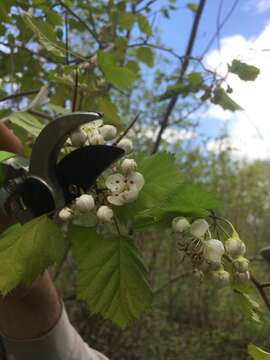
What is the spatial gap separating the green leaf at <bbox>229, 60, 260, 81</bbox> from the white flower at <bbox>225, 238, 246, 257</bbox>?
0.72 meters

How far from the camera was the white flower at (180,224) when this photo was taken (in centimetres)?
46

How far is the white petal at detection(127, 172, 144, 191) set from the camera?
475 mm

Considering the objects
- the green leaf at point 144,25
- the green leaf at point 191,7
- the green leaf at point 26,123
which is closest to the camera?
the green leaf at point 26,123

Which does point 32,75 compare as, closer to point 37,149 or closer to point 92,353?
point 92,353

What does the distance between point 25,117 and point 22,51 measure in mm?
847

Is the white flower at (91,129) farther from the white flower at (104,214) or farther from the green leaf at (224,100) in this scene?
the green leaf at (224,100)

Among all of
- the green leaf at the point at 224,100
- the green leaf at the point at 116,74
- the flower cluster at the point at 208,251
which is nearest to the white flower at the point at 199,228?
the flower cluster at the point at 208,251

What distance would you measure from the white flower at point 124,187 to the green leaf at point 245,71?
739 mm

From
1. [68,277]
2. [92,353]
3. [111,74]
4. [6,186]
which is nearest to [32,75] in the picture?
[111,74]

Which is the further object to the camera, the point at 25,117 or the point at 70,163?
the point at 25,117

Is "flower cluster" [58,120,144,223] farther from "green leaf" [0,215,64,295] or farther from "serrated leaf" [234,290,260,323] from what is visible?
"serrated leaf" [234,290,260,323]

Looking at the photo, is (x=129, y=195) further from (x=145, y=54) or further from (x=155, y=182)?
(x=145, y=54)

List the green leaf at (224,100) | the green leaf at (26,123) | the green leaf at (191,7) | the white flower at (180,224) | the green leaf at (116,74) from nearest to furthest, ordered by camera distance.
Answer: the white flower at (180,224) → the green leaf at (26,123) → the green leaf at (116,74) → the green leaf at (224,100) → the green leaf at (191,7)

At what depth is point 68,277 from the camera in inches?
114
